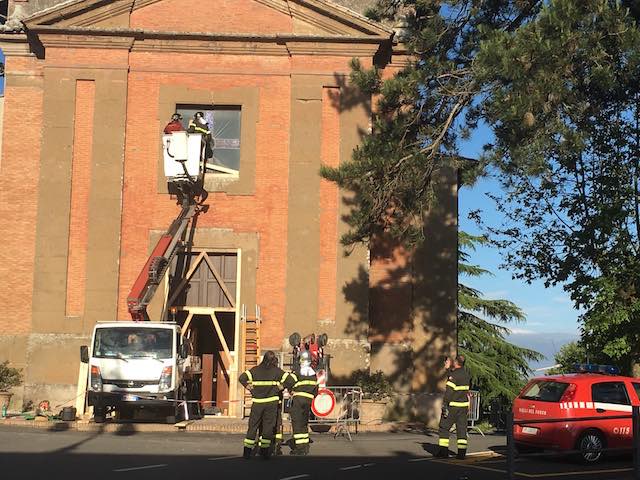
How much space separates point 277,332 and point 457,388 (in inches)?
349

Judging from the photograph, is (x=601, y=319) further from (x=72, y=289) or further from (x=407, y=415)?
(x=72, y=289)

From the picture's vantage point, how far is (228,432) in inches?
727

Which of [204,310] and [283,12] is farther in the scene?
[283,12]

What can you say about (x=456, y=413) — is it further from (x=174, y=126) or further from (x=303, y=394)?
(x=174, y=126)

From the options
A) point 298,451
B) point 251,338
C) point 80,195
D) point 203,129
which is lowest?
point 298,451

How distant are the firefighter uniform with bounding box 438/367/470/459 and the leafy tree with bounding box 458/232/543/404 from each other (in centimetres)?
2147

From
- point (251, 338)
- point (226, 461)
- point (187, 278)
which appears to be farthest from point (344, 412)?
point (226, 461)

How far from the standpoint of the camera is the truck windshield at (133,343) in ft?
60.1

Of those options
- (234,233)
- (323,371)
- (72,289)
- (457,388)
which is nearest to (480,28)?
(457,388)

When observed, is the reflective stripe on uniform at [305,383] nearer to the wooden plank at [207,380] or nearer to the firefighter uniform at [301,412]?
the firefighter uniform at [301,412]

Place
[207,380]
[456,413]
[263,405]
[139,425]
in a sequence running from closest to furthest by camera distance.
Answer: [263,405], [456,413], [139,425], [207,380]

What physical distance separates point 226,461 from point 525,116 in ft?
25.2

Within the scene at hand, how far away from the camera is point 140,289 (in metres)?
20.3

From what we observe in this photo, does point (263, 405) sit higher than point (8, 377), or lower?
lower
